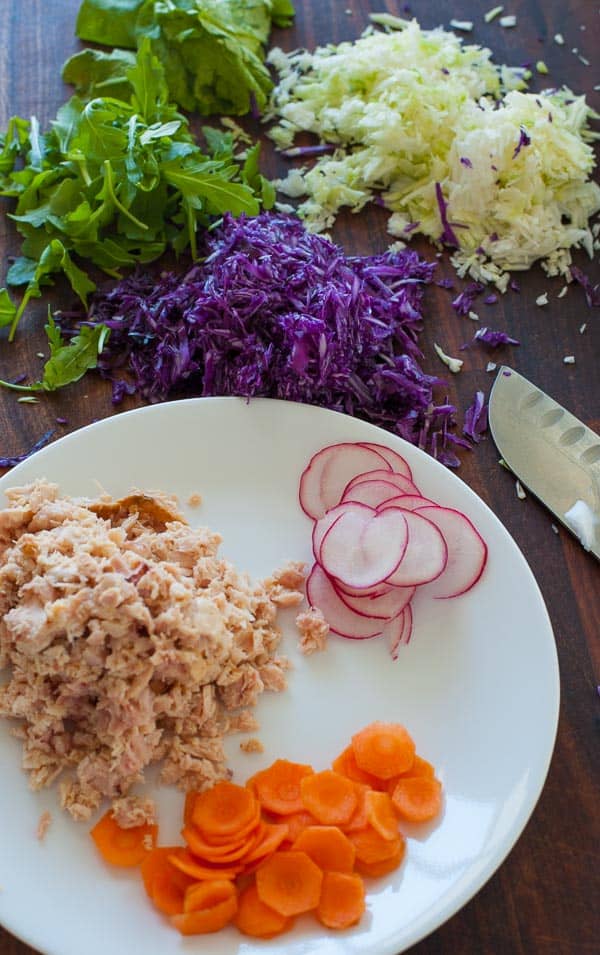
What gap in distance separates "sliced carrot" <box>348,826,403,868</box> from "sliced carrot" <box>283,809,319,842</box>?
115 millimetres

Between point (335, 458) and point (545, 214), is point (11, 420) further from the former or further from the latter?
point (545, 214)

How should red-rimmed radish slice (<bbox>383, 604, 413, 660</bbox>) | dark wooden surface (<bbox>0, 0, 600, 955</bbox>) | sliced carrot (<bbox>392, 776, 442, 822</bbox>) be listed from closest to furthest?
sliced carrot (<bbox>392, 776, 442, 822</bbox>) → dark wooden surface (<bbox>0, 0, 600, 955</bbox>) → red-rimmed radish slice (<bbox>383, 604, 413, 660</bbox>)

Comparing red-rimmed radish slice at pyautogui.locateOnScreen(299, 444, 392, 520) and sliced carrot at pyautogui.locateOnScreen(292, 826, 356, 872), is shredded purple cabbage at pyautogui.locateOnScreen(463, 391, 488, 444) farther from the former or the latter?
sliced carrot at pyautogui.locateOnScreen(292, 826, 356, 872)

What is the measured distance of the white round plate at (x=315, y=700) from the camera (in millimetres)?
2488

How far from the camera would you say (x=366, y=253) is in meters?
4.15

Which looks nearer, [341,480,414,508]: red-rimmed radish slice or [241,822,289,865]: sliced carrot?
[241,822,289,865]: sliced carrot

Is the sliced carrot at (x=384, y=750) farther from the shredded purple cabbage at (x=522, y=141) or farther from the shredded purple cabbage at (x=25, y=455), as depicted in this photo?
the shredded purple cabbage at (x=522, y=141)

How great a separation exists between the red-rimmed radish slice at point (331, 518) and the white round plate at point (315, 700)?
0.12m

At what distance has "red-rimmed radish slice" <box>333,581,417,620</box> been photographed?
302cm

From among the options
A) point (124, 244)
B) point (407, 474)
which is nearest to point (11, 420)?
point (124, 244)

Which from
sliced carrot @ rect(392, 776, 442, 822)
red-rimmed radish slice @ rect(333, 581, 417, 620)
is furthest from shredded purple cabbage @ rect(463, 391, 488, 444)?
→ sliced carrot @ rect(392, 776, 442, 822)

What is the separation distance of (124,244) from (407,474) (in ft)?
5.45

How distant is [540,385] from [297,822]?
2.08m

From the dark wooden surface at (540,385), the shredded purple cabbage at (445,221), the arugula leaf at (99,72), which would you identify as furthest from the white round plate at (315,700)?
the arugula leaf at (99,72)
